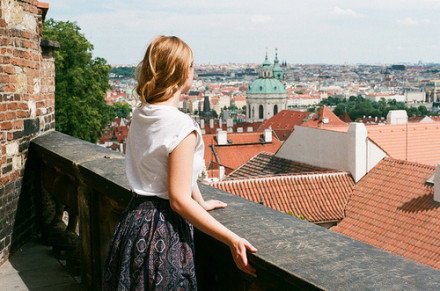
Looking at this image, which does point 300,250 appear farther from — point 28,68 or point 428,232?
point 428,232

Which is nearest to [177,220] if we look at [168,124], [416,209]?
[168,124]

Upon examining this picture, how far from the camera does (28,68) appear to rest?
4.12 meters

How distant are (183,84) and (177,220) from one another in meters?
0.45

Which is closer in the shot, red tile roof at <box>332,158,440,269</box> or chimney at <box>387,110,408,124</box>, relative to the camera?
red tile roof at <box>332,158,440,269</box>

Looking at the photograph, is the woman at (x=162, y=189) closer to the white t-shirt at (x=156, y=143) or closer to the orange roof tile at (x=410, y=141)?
the white t-shirt at (x=156, y=143)

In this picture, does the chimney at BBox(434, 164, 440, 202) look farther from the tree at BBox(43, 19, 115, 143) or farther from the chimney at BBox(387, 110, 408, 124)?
the tree at BBox(43, 19, 115, 143)

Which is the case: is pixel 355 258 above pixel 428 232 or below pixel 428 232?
above

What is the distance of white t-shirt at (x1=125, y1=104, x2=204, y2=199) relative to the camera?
1866 millimetres

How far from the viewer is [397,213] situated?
13.7 meters

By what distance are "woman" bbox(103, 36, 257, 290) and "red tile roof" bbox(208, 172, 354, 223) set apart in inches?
507

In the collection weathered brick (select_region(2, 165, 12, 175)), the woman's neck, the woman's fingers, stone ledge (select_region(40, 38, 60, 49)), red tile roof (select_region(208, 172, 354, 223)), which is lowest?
red tile roof (select_region(208, 172, 354, 223))

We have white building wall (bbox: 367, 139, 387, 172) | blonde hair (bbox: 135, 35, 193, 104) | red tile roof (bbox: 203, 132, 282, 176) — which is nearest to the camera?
blonde hair (bbox: 135, 35, 193, 104)

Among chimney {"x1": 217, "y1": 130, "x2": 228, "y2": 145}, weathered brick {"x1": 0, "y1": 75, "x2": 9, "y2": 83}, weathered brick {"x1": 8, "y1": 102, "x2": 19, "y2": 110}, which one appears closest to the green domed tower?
chimney {"x1": 217, "y1": 130, "x2": 228, "y2": 145}

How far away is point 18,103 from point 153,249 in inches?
98.3
